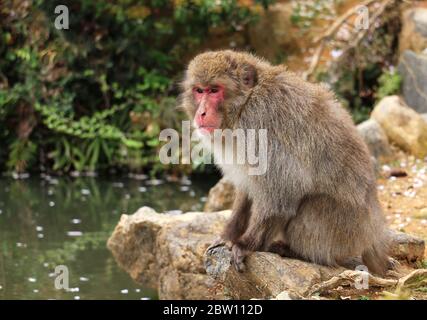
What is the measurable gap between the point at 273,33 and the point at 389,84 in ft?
9.59

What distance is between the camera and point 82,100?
14414mm

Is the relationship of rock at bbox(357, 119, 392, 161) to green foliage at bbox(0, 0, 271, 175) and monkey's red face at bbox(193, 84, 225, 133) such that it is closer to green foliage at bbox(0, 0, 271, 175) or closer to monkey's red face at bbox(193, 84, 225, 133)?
green foliage at bbox(0, 0, 271, 175)

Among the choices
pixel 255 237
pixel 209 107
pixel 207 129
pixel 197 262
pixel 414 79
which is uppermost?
pixel 414 79

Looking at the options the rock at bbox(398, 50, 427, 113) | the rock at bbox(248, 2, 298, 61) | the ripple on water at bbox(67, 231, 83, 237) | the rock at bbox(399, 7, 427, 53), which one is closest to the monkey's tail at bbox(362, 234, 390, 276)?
the ripple on water at bbox(67, 231, 83, 237)

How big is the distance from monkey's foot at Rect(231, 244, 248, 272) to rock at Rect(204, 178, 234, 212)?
13.4 ft

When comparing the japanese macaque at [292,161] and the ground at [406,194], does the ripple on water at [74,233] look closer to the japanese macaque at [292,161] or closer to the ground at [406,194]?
the ground at [406,194]

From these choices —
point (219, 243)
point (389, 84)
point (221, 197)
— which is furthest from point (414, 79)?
point (219, 243)

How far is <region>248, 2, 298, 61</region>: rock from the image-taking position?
14656 mm

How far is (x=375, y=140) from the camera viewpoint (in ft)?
34.0

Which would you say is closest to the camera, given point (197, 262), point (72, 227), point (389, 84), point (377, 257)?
point (377, 257)

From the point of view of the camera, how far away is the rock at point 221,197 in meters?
10.2

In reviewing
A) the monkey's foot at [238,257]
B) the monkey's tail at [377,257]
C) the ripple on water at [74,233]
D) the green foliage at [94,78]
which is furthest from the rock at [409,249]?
the green foliage at [94,78]

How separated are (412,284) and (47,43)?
1000cm

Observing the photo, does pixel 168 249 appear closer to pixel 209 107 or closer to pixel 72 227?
pixel 209 107
